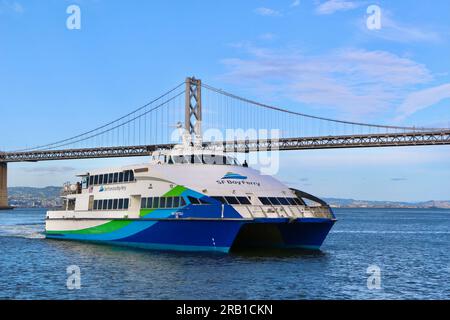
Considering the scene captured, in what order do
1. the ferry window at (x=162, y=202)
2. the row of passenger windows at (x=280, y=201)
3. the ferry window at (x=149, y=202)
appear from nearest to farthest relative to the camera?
1. the row of passenger windows at (x=280, y=201)
2. the ferry window at (x=162, y=202)
3. the ferry window at (x=149, y=202)

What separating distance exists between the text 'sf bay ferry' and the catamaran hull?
4 cm

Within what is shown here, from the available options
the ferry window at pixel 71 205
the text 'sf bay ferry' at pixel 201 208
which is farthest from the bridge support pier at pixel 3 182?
the text 'sf bay ferry' at pixel 201 208

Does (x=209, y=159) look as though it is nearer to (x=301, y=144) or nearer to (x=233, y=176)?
(x=233, y=176)

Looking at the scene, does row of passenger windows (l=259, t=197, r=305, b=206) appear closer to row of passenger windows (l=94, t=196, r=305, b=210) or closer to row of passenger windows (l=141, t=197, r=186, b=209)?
row of passenger windows (l=94, t=196, r=305, b=210)

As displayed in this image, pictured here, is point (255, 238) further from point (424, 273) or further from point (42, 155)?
point (42, 155)

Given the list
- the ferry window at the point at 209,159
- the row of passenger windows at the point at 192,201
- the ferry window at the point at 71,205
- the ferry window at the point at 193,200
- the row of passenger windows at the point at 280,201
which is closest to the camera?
the ferry window at the point at 193,200

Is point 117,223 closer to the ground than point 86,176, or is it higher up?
closer to the ground

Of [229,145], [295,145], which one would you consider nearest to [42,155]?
[229,145]

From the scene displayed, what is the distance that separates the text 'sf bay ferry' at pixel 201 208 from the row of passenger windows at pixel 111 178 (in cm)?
5

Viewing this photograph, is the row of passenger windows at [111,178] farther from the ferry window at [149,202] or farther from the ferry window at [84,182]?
the ferry window at [149,202]

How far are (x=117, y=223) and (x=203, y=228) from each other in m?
6.16

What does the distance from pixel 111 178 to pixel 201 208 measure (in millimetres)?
7900

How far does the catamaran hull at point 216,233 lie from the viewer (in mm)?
23156
